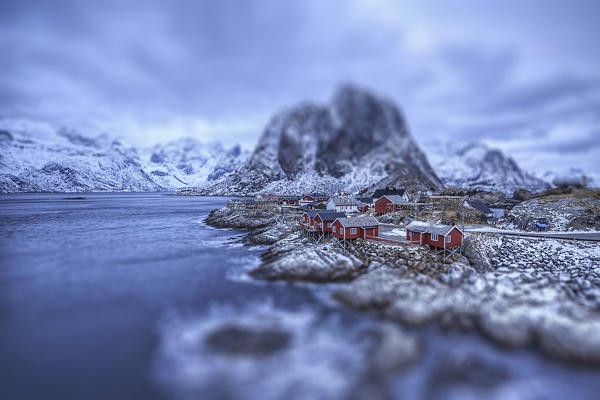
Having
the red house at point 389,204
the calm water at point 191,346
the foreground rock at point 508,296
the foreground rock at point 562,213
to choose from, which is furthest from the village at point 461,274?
the red house at point 389,204

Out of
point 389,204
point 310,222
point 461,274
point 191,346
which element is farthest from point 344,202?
point 191,346

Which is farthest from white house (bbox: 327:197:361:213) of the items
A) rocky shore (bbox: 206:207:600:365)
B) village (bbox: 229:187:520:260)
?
rocky shore (bbox: 206:207:600:365)

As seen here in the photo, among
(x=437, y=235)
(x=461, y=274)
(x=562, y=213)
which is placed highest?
(x=562, y=213)

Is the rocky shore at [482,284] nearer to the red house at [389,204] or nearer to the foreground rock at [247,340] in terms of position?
the foreground rock at [247,340]

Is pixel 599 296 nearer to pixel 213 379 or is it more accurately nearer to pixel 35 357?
pixel 213 379

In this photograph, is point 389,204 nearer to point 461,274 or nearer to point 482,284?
point 461,274
